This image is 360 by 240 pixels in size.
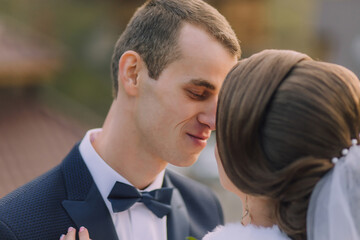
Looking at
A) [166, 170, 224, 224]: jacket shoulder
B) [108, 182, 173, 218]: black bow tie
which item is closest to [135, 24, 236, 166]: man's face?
[108, 182, 173, 218]: black bow tie

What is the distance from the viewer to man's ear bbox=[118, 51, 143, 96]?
2607 millimetres

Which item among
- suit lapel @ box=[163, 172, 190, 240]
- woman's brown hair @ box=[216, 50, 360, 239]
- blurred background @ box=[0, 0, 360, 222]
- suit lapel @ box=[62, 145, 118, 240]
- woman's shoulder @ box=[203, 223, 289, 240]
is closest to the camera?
woman's brown hair @ box=[216, 50, 360, 239]

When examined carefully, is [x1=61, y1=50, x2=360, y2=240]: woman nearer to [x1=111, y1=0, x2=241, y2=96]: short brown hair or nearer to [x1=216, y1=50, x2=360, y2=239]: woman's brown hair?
[x1=216, y1=50, x2=360, y2=239]: woman's brown hair

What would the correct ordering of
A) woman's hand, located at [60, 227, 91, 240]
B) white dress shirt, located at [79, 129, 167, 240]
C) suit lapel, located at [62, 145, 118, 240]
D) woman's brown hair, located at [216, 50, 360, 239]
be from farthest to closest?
1. white dress shirt, located at [79, 129, 167, 240]
2. suit lapel, located at [62, 145, 118, 240]
3. woman's hand, located at [60, 227, 91, 240]
4. woman's brown hair, located at [216, 50, 360, 239]

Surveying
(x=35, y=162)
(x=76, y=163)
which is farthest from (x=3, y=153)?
(x=76, y=163)

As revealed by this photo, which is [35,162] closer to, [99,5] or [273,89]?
[273,89]

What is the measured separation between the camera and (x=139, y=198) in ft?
8.49

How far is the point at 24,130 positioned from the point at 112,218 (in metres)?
3.61

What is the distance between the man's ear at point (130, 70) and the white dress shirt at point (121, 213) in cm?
39

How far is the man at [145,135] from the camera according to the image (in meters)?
2.40

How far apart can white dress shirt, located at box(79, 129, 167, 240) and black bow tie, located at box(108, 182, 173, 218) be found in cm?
5

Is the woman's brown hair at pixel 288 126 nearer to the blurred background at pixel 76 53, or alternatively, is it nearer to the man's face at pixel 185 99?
the man's face at pixel 185 99

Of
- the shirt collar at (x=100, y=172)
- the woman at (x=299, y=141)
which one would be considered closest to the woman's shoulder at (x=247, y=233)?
the woman at (x=299, y=141)

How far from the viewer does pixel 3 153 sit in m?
5.10
